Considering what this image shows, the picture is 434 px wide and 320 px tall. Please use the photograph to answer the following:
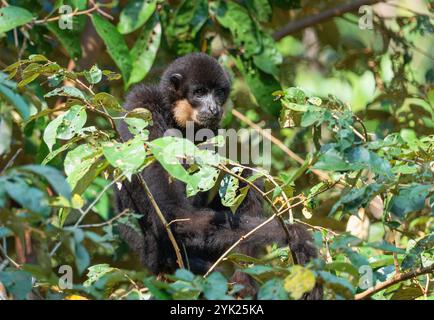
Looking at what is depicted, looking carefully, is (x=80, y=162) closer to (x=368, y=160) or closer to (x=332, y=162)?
(x=332, y=162)

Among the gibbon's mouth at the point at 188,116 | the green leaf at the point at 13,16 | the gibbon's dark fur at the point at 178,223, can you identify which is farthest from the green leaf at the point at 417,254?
the gibbon's mouth at the point at 188,116

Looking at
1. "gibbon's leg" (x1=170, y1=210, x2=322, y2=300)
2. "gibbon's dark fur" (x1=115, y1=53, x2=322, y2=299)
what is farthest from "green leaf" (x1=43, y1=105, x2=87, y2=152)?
"gibbon's leg" (x1=170, y1=210, x2=322, y2=300)

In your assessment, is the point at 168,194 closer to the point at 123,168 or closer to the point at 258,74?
the point at 258,74

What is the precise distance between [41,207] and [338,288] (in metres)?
1.55

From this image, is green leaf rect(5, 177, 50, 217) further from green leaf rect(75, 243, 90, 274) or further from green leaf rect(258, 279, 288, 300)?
green leaf rect(258, 279, 288, 300)

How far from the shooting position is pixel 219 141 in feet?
16.1

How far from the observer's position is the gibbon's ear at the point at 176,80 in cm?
820

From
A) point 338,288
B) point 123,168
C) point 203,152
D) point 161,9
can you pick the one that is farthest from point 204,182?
point 161,9

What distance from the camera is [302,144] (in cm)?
1027

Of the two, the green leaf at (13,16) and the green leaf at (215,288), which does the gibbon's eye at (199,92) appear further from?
the green leaf at (215,288)

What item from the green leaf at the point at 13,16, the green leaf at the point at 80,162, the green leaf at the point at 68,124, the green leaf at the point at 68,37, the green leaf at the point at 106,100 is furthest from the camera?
the green leaf at the point at 68,37

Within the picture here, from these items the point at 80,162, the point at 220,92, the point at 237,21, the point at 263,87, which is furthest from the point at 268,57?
the point at 80,162

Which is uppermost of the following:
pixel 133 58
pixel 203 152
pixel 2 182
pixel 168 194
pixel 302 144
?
pixel 2 182

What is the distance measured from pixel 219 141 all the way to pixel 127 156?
79cm
